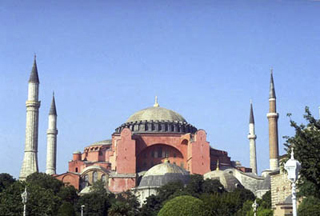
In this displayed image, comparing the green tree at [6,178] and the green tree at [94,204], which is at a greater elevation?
the green tree at [6,178]

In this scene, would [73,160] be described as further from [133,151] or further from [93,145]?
[133,151]

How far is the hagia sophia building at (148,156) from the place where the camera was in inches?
2173

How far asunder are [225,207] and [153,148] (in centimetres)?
2203

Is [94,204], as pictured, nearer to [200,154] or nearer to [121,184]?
[121,184]

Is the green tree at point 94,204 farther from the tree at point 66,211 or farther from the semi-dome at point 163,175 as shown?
the tree at point 66,211

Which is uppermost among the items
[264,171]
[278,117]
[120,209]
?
[278,117]

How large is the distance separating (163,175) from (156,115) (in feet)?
35.7

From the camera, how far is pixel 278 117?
56000 mm

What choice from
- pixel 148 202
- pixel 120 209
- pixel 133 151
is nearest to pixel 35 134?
pixel 133 151

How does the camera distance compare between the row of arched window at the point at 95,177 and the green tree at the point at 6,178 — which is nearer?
the green tree at the point at 6,178

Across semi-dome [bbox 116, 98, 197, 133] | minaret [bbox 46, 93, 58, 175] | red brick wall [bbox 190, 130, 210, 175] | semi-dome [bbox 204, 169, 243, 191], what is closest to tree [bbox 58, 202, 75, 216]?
semi-dome [bbox 204, 169, 243, 191]

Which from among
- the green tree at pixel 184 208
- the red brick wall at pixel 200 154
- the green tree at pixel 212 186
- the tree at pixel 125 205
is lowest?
the green tree at pixel 184 208

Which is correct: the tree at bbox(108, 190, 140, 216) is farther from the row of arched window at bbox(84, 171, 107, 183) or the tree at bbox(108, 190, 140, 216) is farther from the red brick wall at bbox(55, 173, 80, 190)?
the red brick wall at bbox(55, 173, 80, 190)

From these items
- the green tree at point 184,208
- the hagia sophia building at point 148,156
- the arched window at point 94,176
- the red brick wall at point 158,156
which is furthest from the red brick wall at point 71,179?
the green tree at point 184,208
